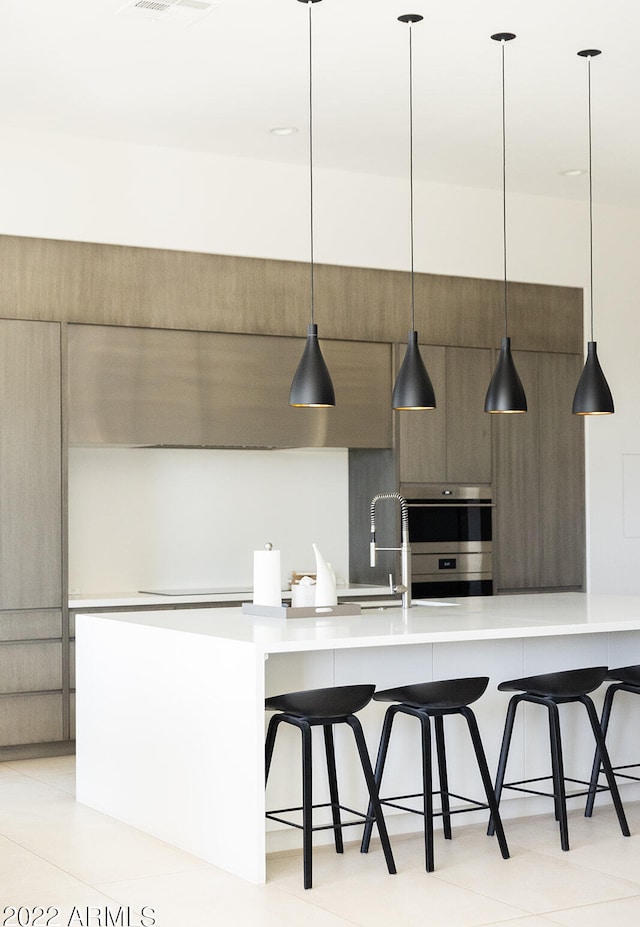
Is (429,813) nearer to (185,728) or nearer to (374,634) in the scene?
(374,634)

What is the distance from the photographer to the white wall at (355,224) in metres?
6.18

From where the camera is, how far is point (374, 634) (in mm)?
4117

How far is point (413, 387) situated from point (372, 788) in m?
1.69

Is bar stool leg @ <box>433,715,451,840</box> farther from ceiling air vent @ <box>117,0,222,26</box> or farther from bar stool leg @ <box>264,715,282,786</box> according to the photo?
ceiling air vent @ <box>117,0,222,26</box>

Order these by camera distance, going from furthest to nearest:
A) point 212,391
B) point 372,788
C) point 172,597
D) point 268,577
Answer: point 212,391, point 172,597, point 268,577, point 372,788

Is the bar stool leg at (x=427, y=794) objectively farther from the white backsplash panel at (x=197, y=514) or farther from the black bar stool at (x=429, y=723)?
the white backsplash panel at (x=197, y=514)

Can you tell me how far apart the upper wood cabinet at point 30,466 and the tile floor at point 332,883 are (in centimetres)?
153

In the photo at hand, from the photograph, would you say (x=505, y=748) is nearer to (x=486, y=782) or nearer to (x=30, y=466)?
(x=486, y=782)

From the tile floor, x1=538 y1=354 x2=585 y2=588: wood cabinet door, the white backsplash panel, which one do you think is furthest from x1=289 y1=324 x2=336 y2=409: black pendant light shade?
x1=538 y1=354 x2=585 y2=588: wood cabinet door

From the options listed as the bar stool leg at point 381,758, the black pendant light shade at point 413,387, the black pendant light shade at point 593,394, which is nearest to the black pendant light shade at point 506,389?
the black pendant light shade at point 593,394

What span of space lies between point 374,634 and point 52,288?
2.95 metres

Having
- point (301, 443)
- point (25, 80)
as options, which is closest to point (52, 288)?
point (25, 80)

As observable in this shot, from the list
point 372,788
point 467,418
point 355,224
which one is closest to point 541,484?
point 467,418

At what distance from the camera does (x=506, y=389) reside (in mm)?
5211
